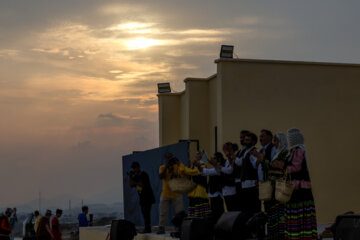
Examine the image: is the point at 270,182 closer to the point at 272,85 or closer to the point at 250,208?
the point at 250,208

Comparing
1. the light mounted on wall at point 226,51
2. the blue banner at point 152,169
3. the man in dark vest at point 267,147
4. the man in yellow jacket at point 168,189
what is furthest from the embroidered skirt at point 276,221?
the light mounted on wall at point 226,51

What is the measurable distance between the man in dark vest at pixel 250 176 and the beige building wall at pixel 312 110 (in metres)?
7.30

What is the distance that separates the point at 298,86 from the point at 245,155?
874 centimetres

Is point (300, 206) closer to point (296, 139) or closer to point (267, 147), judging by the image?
point (296, 139)

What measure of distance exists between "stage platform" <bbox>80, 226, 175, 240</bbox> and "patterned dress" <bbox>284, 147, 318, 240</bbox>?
13.4 ft

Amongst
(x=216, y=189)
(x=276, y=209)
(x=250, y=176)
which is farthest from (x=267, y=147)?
(x=216, y=189)

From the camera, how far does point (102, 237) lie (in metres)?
17.3

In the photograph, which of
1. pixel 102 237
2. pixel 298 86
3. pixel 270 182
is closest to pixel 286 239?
pixel 270 182

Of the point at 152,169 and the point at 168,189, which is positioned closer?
the point at 168,189

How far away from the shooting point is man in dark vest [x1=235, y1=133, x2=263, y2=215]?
1037 centimetres

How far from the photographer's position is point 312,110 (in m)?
18.9

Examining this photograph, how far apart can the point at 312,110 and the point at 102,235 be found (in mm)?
6592

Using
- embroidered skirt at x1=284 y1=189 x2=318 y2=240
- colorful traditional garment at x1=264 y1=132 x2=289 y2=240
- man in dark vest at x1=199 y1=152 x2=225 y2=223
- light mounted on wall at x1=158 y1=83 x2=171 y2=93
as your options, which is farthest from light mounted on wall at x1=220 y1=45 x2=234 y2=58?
embroidered skirt at x1=284 y1=189 x2=318 y2=240

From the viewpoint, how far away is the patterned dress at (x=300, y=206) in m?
8.86
